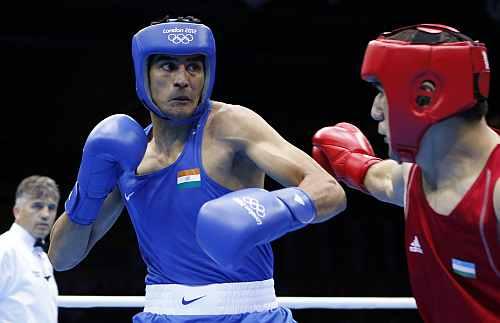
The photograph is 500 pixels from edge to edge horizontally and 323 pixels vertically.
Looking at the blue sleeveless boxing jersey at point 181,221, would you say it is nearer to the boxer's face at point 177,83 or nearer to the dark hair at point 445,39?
the boxer's face at point 177,83

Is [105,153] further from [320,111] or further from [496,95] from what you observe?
[496,95]

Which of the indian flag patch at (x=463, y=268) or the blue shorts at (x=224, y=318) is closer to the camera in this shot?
the indian flag patch at (x=463, y=268)

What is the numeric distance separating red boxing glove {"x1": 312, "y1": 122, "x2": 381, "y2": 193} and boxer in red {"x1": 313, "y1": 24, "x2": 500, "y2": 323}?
0.39 m

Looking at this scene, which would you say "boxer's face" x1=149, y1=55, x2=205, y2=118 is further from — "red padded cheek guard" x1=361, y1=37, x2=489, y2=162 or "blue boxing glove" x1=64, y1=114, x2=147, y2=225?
"red padded cheek guard" x1=361, y1=37, x2=489, y2=162

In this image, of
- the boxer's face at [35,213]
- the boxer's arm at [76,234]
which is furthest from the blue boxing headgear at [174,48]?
the boxer's face at [35,213]

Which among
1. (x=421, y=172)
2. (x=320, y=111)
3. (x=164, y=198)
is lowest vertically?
(x=320, y=111)

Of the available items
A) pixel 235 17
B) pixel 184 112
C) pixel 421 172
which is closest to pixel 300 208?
pixel 421 172

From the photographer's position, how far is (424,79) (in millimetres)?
1865

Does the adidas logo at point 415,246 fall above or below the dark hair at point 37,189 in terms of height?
above

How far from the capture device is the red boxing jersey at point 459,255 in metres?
1.77

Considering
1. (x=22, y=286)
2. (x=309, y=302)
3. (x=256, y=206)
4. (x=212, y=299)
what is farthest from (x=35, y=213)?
(x=256, y=206)

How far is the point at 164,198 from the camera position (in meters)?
2.41

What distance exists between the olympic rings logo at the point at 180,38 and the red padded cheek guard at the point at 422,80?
73 cm

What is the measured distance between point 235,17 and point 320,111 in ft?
4.01
